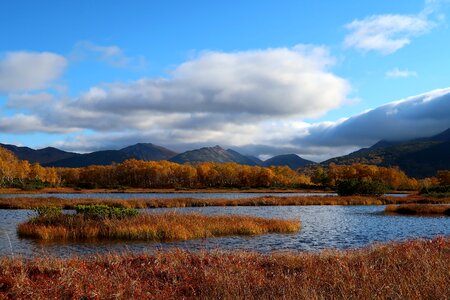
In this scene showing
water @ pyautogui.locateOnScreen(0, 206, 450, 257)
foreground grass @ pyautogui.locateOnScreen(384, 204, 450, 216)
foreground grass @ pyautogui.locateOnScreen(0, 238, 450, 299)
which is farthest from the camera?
foreground grass @ pyautogui.locateOnScreen(384, 204, 450, 216)

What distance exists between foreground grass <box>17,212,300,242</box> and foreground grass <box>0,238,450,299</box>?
49.9 ft

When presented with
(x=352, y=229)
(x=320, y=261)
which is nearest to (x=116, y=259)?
(x=320, y=261)

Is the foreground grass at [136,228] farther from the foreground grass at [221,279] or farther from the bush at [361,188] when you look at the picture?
the bush at [361,188]

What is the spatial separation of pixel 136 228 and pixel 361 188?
79144 mm

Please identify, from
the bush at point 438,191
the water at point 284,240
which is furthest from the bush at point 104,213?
the bush at point 438,191

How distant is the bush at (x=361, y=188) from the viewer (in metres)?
100

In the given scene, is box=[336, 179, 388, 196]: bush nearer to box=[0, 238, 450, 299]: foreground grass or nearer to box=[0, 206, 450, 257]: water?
box=[0, 206, 450, 257]: water

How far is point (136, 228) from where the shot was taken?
1305 inches

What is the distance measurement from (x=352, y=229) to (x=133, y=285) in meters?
33.4

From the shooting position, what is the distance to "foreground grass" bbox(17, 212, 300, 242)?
32844mm

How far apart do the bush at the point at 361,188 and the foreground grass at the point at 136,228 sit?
67845 mm

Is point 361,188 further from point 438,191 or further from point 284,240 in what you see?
point 284,240

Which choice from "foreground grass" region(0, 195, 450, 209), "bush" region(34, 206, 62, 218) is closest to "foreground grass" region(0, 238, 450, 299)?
"bush" region(34, 206, 62, 218)

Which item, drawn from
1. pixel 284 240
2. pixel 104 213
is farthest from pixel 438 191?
pixel 104 213
